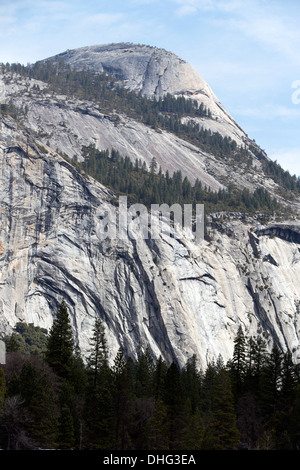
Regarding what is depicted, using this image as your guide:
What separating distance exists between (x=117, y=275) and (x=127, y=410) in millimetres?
79971

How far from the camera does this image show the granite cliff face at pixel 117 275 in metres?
148

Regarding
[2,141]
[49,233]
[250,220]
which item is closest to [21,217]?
[49,233]

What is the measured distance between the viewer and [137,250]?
157m

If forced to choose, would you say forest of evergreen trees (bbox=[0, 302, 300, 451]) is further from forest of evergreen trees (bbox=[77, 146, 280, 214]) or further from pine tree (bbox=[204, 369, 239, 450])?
forest of evergreen trees (bbox=[77, 146, 280, 214])

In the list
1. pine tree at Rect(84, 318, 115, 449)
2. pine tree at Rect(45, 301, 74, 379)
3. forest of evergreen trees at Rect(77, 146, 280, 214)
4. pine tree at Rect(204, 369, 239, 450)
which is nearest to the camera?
pine tree at Rect(204, 369, 239, 450)

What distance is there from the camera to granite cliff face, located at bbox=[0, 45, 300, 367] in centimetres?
14750

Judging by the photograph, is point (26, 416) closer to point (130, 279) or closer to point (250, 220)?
point (130, 279)
